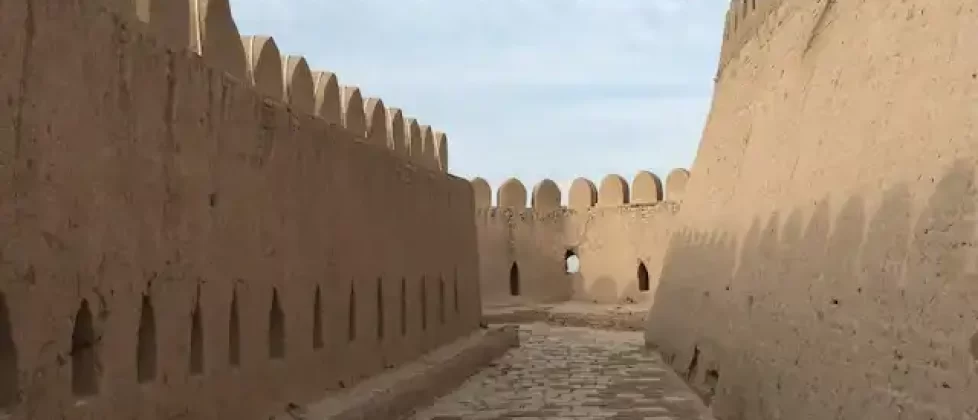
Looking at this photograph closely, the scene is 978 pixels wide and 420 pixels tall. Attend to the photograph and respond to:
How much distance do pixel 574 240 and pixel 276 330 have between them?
1618 cm

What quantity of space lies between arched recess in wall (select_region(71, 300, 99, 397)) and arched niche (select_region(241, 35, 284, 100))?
2462 millimetres

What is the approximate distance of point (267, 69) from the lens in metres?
6.41

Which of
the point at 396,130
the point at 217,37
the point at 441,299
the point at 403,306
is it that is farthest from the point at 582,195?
the point at 217,37

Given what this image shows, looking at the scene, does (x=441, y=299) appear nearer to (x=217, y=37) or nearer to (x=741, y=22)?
(x=741, y=22)

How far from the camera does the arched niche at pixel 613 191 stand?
874 inches

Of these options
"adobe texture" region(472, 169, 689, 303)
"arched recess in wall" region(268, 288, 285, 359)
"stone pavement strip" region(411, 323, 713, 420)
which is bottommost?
"stone pavement strip" region(411, 323, 713, 420)

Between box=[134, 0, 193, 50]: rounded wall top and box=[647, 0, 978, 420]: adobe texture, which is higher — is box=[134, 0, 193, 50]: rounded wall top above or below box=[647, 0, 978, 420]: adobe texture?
above

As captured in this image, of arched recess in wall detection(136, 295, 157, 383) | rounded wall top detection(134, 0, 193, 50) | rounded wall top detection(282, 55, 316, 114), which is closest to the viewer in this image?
arched recess in wall detection(136, 295, 157, 383)

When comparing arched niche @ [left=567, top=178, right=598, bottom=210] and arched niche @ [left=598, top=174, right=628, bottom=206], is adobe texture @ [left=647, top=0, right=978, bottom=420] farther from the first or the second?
arched niche @ [left=567, top=178, right=598, bottom=210]

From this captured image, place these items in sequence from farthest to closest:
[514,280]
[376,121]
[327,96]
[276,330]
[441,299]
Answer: [514,280]
[441,299]
[376,121]
[327,96]
[276,330]

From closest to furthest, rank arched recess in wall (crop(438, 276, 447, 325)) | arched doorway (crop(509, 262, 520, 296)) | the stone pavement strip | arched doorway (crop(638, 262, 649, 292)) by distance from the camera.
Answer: the stone pavement strip → arched recess in wall (crop(438, 276, 447, 325)) → arched doorway (crop(638, 262, 649, 292)) → arched doorway (crop(509, 262, 520, 296))

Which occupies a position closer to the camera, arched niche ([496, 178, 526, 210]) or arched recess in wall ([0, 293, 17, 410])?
arched recess in wall ([0, 293, 17, 410])

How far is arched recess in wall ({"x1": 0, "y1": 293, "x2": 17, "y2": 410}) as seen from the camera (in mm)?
3352

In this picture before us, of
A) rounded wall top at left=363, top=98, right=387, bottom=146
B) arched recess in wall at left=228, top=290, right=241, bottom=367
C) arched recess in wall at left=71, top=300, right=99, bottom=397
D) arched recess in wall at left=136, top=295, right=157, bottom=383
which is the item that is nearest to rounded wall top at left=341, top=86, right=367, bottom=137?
rounded wall top at left=363, top=98, right=387, bottom=146
